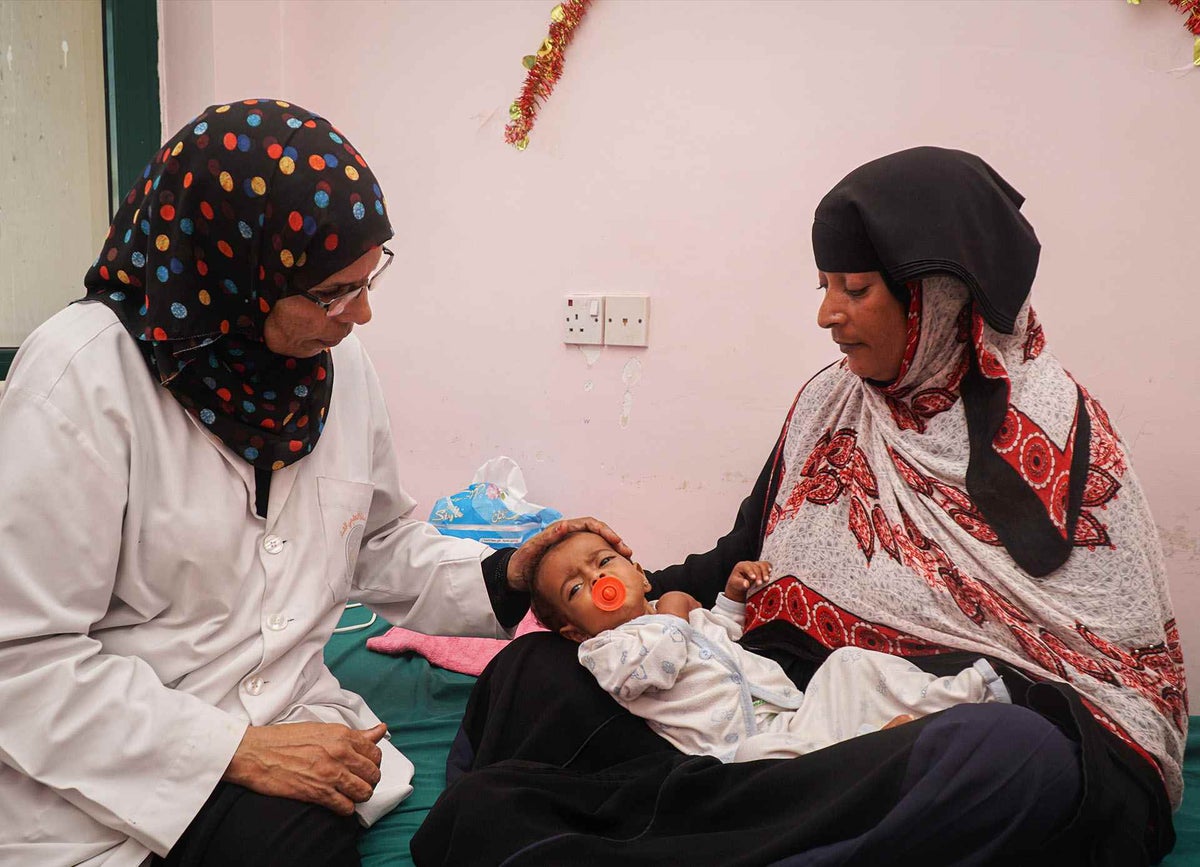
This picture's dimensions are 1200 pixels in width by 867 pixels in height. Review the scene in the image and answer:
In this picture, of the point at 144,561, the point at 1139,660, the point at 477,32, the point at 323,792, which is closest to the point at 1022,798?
the point at 1139,660

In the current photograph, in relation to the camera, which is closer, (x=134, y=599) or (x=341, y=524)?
(x=134, y=599)

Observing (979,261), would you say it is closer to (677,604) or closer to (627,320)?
(677,604)

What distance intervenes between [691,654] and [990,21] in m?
1.45

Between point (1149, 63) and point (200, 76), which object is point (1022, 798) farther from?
point (200, 76)

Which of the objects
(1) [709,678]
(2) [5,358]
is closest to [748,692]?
(1) [709,678]

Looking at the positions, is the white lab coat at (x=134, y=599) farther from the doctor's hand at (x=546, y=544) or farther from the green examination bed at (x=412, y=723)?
the doctor's hand at (x=546, y=544)

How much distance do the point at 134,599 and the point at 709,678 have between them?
850mm

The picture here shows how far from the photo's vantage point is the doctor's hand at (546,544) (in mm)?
1503

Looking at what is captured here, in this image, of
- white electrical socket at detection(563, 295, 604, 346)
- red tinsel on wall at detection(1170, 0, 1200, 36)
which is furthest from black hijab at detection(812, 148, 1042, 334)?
white electrical socket at detection(563, 295, 604, 346)

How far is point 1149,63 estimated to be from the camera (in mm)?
1673

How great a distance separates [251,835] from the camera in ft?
3.59

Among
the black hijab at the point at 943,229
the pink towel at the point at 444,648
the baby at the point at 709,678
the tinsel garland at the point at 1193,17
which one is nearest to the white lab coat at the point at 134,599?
the baby at the point at 709,678

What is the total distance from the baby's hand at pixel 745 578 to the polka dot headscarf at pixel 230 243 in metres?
0.87

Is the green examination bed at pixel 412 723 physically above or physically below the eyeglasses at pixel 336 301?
below
